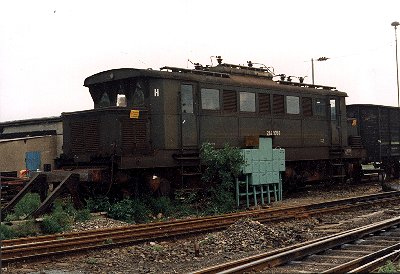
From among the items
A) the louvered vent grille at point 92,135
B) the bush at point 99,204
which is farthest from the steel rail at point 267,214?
the louvered vent grille at point 92,135

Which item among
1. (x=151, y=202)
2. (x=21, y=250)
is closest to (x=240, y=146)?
(x=151, y=202)

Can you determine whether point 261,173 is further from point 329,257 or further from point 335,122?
point 329,257

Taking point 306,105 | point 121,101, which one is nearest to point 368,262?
point 121,101

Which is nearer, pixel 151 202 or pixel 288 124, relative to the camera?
pixel 151 202

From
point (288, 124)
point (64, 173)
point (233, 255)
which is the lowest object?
point (233, 255)

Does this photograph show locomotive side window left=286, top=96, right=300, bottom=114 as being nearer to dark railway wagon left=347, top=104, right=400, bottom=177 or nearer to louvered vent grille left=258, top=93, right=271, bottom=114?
louvered vent grille left=258, top=93, right=271, bottom=114

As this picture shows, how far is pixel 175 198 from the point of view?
1498cm

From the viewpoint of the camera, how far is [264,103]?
1781cm

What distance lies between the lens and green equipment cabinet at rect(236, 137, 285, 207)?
52.7 feet

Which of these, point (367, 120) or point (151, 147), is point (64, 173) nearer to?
point (151, 147)

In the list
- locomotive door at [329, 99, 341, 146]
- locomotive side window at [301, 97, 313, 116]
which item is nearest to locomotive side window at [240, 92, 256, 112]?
locomotive side window at [301, 97, 313, 116]

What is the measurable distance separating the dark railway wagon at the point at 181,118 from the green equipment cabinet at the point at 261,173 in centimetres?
56

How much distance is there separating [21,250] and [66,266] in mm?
998

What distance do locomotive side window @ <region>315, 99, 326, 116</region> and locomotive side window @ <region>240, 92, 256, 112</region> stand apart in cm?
387
